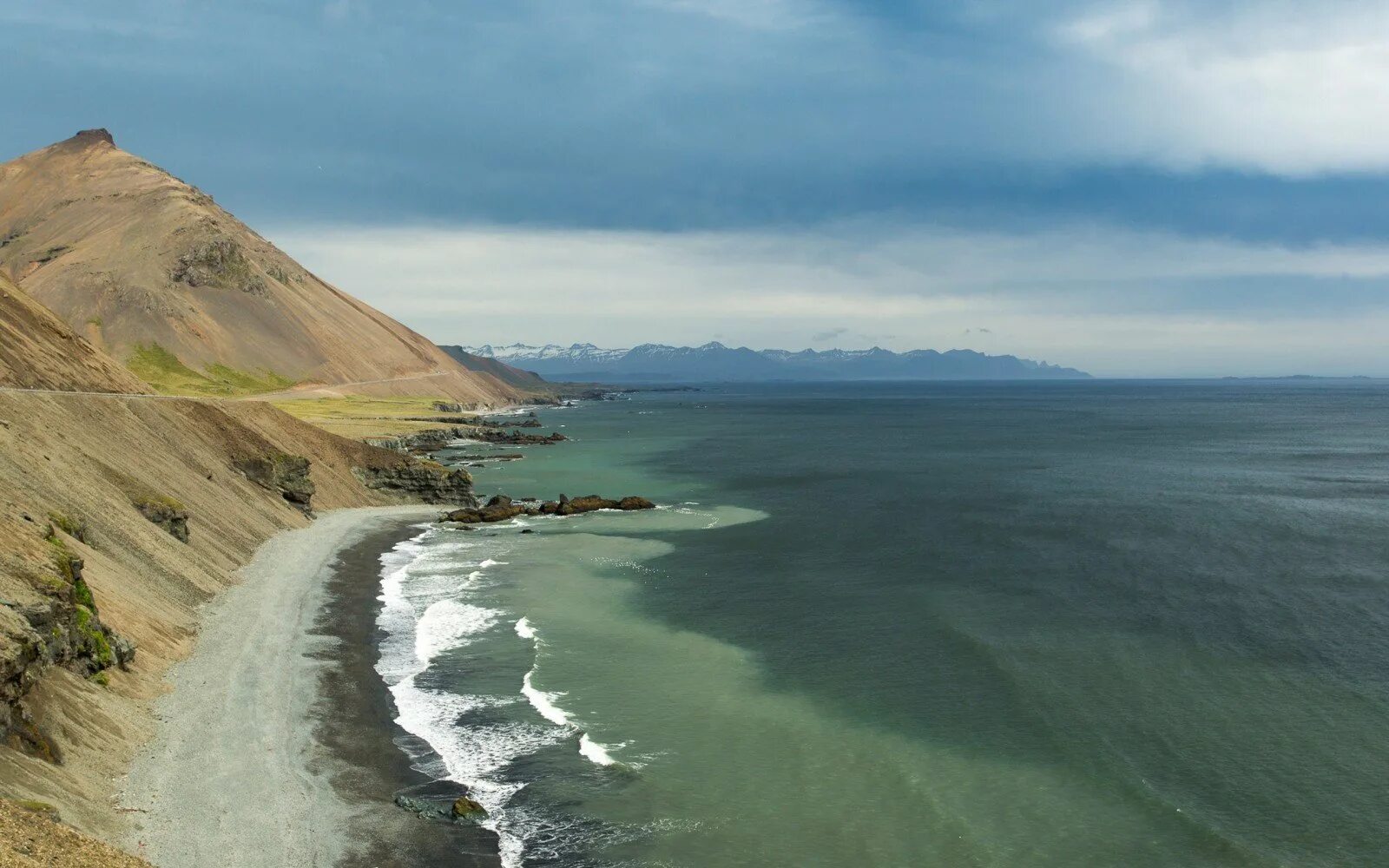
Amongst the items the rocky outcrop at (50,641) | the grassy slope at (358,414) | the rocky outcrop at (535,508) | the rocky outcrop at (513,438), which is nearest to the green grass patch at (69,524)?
the rocky outcrop at (50,641)

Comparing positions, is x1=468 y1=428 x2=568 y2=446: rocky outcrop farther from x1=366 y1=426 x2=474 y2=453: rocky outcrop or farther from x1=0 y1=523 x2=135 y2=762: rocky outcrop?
x1=0 y1=523 x2=135 y2=762: rocky outcrop

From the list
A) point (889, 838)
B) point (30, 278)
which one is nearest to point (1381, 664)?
point (889, 838)

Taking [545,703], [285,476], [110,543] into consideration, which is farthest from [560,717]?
[285,476]

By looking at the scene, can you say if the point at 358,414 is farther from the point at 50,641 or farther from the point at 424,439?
the point at 50,641

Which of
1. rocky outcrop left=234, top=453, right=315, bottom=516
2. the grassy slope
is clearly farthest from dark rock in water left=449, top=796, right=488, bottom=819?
the grassy slope

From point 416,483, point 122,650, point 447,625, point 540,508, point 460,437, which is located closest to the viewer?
point 122,650

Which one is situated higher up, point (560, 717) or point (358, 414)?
point (358, 414)
